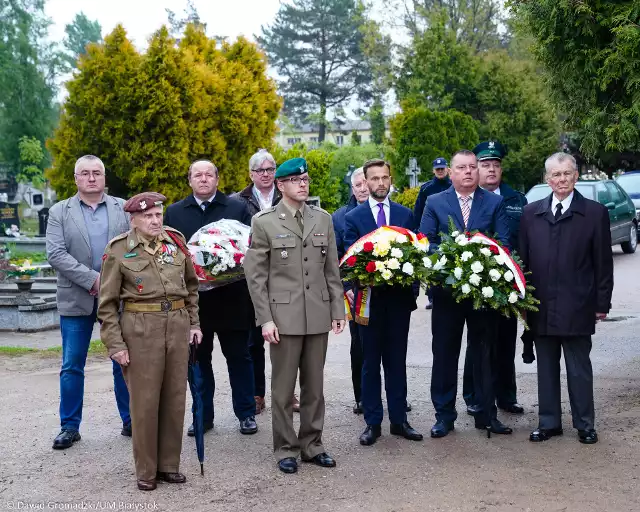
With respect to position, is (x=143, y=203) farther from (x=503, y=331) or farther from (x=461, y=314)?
(x=503, y=331)

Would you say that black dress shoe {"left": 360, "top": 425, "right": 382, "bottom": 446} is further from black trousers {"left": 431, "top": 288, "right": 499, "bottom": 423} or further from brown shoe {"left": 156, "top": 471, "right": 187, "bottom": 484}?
brown shoe {"left": 156, "top": 471, "right": 187, "bottom": 484}

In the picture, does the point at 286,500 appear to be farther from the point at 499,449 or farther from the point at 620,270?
the point at 620,270

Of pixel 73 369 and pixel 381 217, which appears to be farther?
pixel 381 217

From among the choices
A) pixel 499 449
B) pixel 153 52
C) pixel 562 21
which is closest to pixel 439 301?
pixel 499 449

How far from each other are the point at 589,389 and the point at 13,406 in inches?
204

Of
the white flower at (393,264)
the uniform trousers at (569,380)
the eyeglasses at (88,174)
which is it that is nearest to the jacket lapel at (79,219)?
the eyeglasses at (88,174)

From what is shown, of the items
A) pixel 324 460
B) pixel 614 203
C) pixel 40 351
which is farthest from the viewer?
pixel 614 203

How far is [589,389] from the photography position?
6496mm

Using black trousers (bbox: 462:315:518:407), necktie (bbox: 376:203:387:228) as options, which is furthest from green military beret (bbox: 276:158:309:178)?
black trousers (bbox: 462:315:518:407)

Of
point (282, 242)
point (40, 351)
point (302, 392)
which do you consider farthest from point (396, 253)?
point (40, 351)

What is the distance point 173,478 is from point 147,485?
21cm

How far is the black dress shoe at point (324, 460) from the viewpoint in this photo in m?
5.88

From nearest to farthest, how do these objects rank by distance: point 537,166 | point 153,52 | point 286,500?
point 286,500 → point 153,52 → point 537,166

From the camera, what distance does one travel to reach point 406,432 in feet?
21.4
